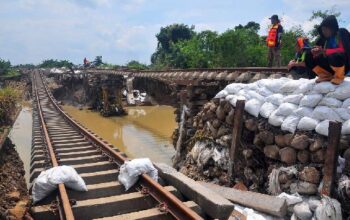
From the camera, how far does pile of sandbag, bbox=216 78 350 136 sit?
5219 millimetres

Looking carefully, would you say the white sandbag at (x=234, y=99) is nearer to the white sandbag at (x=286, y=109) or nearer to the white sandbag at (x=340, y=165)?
the white sandbag at (x=286, y=109)

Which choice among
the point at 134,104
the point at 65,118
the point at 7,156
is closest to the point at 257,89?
the point at 7,156

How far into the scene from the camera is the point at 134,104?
30.1 metres

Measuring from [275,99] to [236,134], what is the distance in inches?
33.5

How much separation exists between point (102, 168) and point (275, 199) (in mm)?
2735

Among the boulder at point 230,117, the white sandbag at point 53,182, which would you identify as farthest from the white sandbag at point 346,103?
the white sandbag at point 53,182

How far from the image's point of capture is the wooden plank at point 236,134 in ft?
21.3

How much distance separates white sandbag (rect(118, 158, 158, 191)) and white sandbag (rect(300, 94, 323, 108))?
2.32 metres

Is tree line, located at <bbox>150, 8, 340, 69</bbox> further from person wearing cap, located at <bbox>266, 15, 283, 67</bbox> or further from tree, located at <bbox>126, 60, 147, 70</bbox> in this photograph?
person wearing cap, located at <bbox>266, 15, 283, 67</bbox>

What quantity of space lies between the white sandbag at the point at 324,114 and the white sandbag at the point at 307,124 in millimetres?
73

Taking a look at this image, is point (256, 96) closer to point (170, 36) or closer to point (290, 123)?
point (290, 123)

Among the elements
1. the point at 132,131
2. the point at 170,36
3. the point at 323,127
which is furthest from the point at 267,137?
the point at 170,36

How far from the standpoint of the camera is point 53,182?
4.69 meters

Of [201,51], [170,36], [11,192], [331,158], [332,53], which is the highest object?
[170,36]
